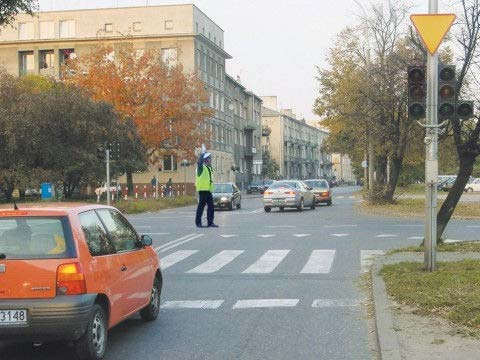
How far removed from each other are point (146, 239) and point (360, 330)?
2.68 m

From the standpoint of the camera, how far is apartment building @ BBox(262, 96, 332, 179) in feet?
412

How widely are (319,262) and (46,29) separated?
67354mm

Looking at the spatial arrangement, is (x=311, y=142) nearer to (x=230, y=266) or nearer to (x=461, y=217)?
(x=461, y=217)

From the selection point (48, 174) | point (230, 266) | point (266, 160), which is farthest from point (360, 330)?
point (266, 160)

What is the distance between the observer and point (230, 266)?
13727 mm

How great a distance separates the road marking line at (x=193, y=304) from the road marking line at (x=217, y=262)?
118 inches

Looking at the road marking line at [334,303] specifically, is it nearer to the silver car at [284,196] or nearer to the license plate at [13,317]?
the license plate at [13,317]

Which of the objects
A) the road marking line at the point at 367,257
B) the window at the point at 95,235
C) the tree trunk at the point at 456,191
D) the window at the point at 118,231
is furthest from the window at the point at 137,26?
the window at the point at 95,235

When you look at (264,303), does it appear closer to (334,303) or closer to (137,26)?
(334,303)

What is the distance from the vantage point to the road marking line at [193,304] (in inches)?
376

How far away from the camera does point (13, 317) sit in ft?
20.4

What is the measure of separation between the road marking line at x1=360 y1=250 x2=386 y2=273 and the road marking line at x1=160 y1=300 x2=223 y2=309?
A: 12.8ft

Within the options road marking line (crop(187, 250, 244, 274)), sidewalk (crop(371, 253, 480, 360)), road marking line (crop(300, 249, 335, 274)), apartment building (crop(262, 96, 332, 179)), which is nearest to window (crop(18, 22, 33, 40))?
apartment building (crop(262, 96, 332, 179))

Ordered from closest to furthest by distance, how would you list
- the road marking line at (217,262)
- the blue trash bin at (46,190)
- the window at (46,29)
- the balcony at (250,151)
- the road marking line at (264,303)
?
the road marking line at (264,303) < the road marking line at (217,262) < the blue trash bin at (46,190) < the window at (46,29) < the balcony at (250,151)
